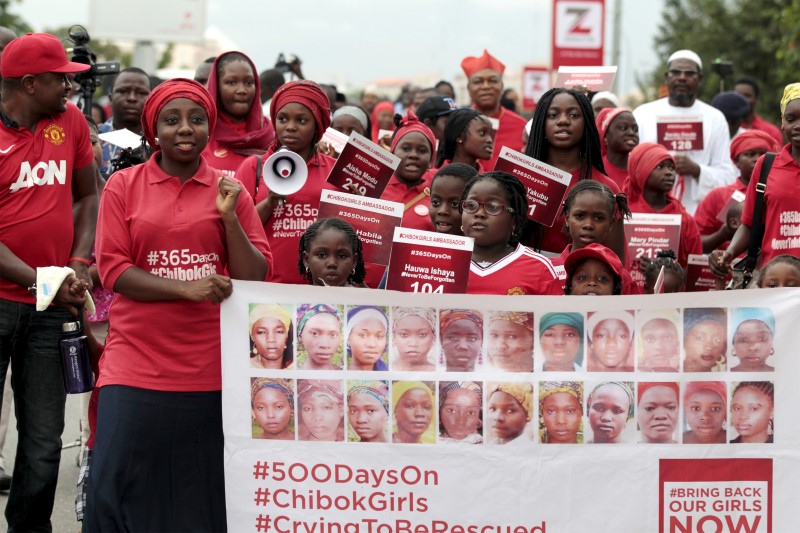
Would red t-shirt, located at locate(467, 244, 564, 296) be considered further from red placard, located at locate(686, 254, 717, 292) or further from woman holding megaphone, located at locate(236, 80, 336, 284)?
red placard, located at locate(686, 254, 717, 292)

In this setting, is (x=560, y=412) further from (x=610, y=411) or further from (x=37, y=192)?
(x=37, y=192)

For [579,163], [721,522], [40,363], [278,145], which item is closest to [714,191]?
[579,163]

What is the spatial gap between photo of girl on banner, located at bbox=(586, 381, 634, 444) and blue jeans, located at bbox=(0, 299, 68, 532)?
2.51 metres

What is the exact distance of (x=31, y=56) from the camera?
232 inches

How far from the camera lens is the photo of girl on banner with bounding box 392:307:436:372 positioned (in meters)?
5.10

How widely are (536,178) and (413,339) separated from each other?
1.73 meters

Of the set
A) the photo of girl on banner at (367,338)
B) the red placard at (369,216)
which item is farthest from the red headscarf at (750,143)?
the photo of girl on banner at (367,338)

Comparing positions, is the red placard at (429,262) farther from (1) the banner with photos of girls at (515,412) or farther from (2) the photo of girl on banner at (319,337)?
(2) the photo of girl on banner at (319,337)

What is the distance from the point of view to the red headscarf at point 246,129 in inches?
287

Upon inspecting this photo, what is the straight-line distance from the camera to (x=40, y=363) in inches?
239

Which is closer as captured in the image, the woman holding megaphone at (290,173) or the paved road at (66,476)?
the woman holding megaphone at (290,173)

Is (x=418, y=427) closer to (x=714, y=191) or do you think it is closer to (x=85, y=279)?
(x=85, y=279)

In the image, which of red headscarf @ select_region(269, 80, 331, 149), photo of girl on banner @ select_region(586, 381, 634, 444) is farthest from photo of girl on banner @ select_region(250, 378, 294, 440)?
red headscarf @ select_region(269, 80, 331, 149)

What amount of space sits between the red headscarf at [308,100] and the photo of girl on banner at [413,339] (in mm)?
1702
